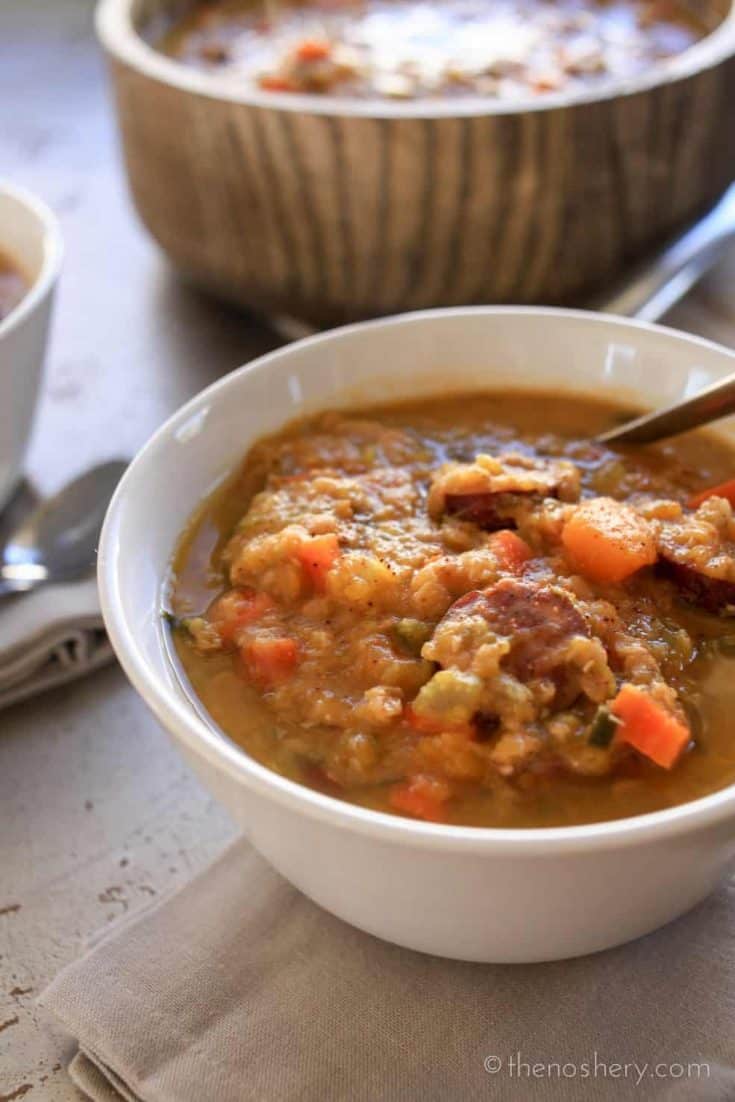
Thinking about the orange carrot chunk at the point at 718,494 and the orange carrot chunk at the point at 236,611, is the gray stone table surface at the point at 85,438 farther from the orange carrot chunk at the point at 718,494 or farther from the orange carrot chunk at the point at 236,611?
the orange carrot chunk at the point at 718,494

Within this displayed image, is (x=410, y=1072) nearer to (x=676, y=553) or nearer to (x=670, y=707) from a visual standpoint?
(x=670, y=707)

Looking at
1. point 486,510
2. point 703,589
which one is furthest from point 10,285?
point 703,589

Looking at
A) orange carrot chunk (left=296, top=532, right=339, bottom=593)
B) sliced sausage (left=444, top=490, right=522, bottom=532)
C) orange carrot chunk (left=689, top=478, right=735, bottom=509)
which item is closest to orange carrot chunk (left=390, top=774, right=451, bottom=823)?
orange carrot chunk (left=296, top=532, right=339, bottom=593)

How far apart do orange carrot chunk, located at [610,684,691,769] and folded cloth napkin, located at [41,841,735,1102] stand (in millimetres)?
263

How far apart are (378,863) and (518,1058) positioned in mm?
465

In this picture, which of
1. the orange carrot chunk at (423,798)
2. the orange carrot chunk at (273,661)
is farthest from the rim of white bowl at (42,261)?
the orange carrot chunk at (423,798)

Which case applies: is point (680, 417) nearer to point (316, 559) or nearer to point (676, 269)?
point (316, 559)

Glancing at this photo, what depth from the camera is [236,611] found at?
2150mm

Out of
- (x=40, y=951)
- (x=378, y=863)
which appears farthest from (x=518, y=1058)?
(x=40, y=951)

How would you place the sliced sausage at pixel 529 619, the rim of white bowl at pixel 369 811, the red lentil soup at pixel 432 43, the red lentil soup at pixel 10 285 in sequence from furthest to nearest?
1. the red lentil soup at pixel 432 43
2. the red lentil soup at pixel 10 285
3. the sliced sausage at pixel 529 619
4. the rim of white bowl at pixel 369 811

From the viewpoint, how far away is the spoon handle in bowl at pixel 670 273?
3.56m

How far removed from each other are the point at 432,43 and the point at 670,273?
1108 millimetres

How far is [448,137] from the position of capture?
9.99 ft

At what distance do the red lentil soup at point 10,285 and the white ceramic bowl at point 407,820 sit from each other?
946mm
